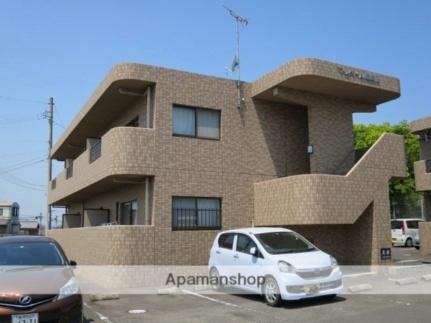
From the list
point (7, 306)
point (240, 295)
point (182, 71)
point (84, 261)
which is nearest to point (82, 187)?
point (84, 261)

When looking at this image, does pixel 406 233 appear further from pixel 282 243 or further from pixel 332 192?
pixel 282 243

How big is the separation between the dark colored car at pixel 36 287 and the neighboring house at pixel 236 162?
4799mm

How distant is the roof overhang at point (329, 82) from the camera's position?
48.0 feet

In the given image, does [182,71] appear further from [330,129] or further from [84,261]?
[84,261]

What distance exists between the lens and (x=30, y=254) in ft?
29.0

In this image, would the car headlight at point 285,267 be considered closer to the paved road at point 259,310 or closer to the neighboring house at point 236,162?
the paved road at point 259,310

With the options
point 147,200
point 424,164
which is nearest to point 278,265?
point 147,200

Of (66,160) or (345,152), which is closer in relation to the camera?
(345,152)

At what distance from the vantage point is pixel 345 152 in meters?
17.3

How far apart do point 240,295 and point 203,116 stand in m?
6.63

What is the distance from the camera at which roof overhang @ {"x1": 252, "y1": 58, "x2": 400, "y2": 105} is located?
48.0 ft

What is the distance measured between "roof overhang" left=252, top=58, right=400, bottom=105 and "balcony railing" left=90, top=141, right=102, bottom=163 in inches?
229

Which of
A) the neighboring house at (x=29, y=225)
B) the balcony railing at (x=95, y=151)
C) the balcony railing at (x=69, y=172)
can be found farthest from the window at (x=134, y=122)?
the neighboring house at (x=29, y=225)

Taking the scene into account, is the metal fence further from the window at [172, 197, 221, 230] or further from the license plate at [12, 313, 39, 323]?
the license plate at [12, 313, 39, 323]
